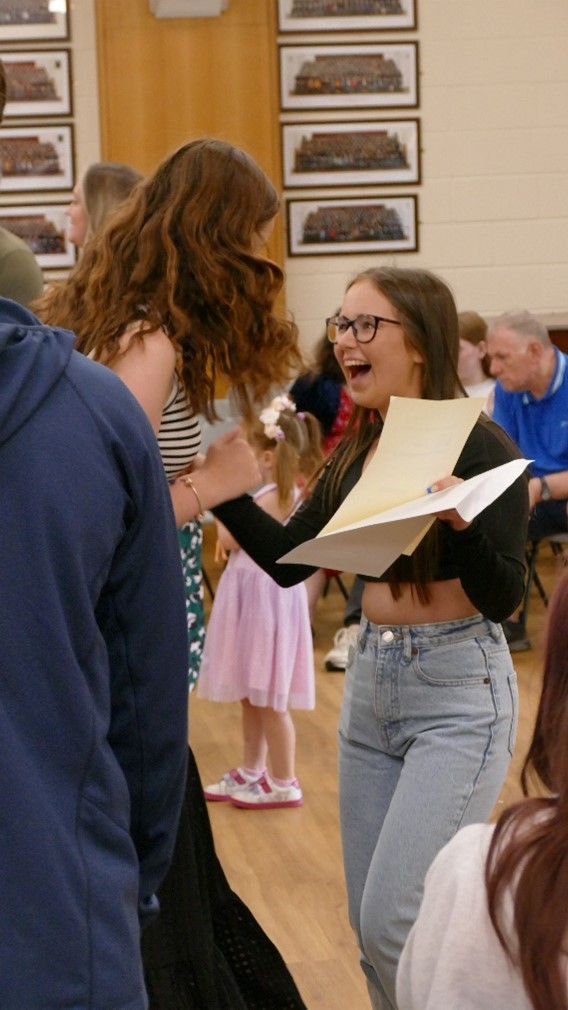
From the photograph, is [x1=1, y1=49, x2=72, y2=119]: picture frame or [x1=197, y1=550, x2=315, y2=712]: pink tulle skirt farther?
[x1=1, y1=49, x2=72, y2=119]: picture frame

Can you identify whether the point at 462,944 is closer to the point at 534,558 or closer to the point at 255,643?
the point at 255,643

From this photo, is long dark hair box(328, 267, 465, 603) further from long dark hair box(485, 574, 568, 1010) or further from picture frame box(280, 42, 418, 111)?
picture frame box(280, 42, 418, 111)

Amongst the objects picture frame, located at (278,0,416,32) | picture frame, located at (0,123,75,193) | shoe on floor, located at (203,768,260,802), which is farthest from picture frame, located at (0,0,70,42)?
shoe on floor, located at (203,768,260,802)

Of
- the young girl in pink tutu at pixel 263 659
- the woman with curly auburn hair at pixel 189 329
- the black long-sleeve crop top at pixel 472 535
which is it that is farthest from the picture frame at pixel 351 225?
Result: the woman with curly auburn hair at pixel 189 329

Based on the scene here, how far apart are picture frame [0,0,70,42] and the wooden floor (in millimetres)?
4299

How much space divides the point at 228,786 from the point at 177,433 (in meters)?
2.36

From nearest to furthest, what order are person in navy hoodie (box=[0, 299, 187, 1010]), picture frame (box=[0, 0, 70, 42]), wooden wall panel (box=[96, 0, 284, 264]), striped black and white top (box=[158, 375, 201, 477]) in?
person in navy hoodie (box=[0, 299, 187, 1010]) → striped black and white top (box=[158, 375, 201, 477]) → wooden wall panel (box=[96, 0, 284, 264]) → picture frame (box=[0, 0, 70, 42])

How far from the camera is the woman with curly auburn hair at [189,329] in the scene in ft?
6.46

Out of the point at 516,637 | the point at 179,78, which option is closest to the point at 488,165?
the point at 179,78

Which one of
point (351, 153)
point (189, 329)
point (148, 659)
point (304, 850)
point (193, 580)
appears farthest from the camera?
point (351, 153)

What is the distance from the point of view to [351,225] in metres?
7.95

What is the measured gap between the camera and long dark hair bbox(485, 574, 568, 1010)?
1.00 meters

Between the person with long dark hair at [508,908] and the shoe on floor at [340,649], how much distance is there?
4533 mm

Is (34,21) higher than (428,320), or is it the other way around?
(34,21)
